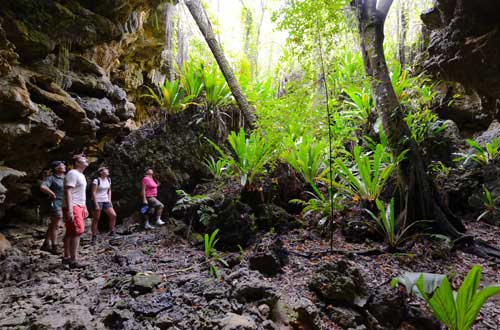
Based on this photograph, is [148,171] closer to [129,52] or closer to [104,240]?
[104,240]

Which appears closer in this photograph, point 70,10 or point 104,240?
point 70,10

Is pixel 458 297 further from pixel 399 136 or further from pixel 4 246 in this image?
pixel 4 246

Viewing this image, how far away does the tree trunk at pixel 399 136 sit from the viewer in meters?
3.31

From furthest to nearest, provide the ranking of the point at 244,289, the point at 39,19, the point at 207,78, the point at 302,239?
the point at 207,78 → the point at 302,239 → the point at 39,19 → the point at 244,289

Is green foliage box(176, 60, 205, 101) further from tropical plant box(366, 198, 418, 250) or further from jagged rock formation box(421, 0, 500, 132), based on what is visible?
tropical plant box(366, 198, 418, 250)

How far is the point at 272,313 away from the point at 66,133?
4125 mm

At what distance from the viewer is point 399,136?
11.5 feet

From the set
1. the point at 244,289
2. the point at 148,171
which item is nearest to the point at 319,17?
the point at 244,289

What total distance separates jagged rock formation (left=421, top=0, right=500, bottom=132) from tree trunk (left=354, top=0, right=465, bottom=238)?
0.55 metres

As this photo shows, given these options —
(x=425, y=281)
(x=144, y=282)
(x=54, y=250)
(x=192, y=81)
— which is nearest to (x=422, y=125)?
(x=425, y=281)

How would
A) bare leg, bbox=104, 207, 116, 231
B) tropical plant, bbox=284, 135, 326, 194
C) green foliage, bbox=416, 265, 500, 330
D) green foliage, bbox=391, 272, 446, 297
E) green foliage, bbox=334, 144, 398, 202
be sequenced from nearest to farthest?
green foliage, bbox=416, 265, 500, 330 < green foliage, bbox=391, 272, 446, 297 < green foliage, bbox=334, 144, 398, 202 < tropical plant, bbox=284, 135, 326, 194 < bare leg, bbox=104, 207, 116, 231

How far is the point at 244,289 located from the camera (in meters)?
2.40

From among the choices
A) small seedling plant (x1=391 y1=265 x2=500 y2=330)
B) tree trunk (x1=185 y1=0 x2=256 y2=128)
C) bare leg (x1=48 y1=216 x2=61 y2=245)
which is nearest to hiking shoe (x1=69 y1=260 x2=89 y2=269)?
bare leg (x1=48 y1=216 x2=61 y2=245)

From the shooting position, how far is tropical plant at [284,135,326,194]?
4.40m
